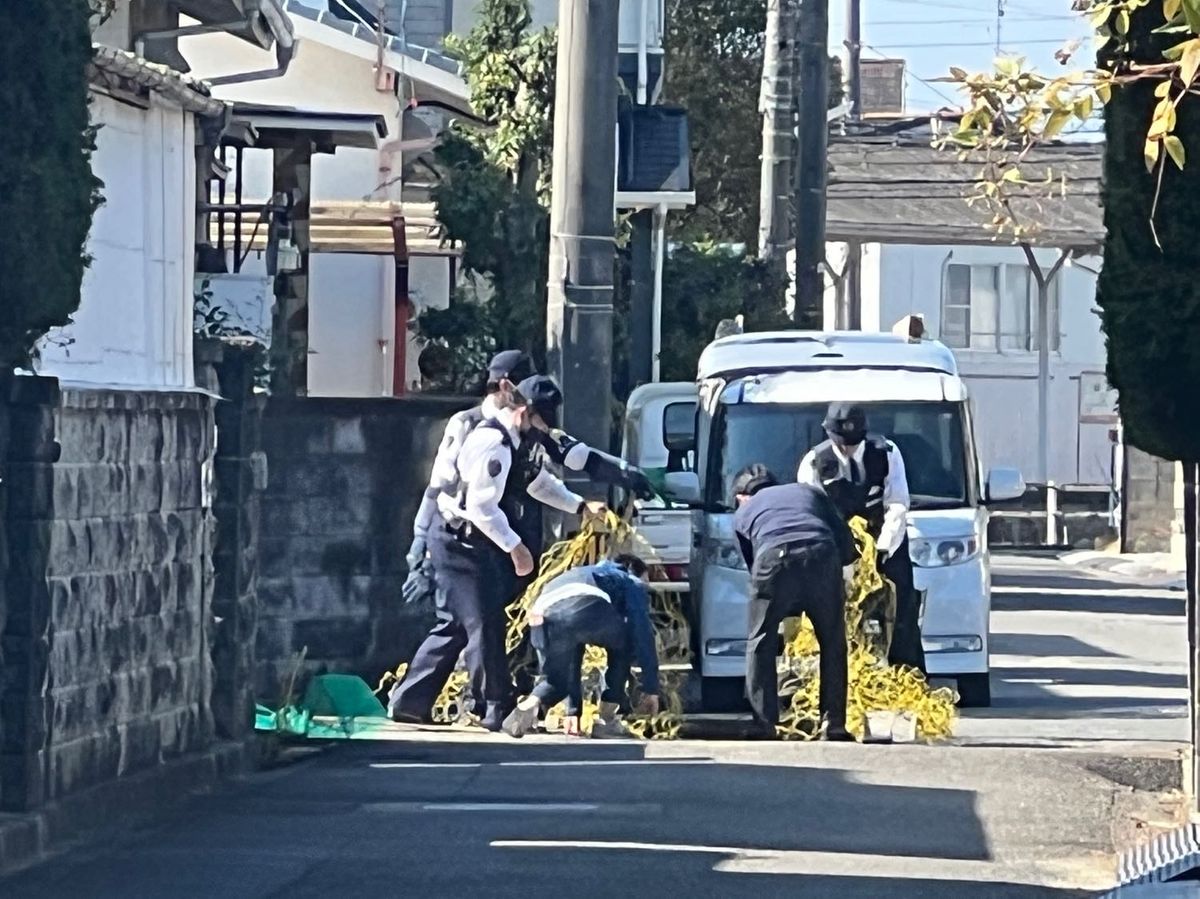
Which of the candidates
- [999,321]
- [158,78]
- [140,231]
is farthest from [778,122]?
[999,321]

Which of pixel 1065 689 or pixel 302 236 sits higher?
pixel 302 236

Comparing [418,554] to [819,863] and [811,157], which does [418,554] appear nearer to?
[819,863]

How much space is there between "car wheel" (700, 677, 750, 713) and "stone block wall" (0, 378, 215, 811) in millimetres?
4150

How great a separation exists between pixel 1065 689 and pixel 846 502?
2.98 meters

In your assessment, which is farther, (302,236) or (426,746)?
(302,236)

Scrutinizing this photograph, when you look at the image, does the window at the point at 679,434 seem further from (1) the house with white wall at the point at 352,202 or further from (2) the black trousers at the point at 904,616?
(1) the house with white wall at the point at 352,202

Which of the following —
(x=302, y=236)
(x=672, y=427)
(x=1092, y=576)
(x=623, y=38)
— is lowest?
(x=1092, y=576)

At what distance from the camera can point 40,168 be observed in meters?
8.80

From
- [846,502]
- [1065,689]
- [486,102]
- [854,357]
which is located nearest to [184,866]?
[846,502]

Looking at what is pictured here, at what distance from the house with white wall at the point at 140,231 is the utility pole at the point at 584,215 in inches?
86.9

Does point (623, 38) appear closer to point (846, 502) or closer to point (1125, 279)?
point (846, 502)

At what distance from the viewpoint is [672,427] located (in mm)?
17234

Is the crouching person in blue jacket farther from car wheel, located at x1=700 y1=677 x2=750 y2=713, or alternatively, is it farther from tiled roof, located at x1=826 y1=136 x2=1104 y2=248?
tiled roof, located at x1=826 y1=136 x2=1104 y2=248

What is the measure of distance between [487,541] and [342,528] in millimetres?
2126
